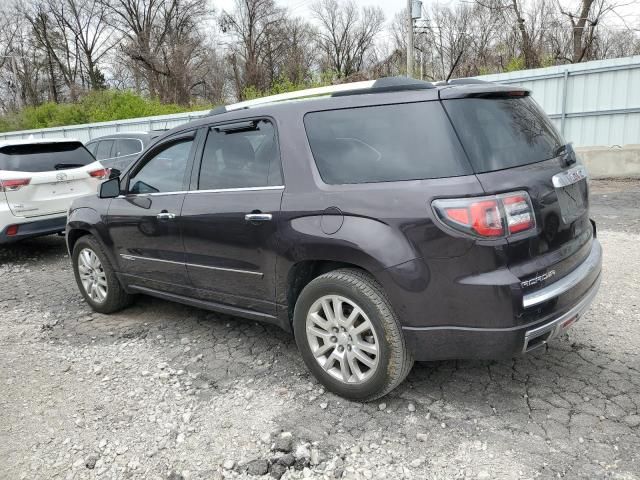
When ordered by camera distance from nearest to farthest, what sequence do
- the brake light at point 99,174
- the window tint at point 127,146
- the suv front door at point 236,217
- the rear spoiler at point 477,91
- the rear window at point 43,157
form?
the rear spoiler at point 477,91
the suv front door at point 236,217
the rear window at point 43,157
the brake light at point 99,174
the window tint at point 127,146

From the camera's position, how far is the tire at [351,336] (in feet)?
8.89

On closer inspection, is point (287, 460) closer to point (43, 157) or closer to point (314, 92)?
point (314, 92)

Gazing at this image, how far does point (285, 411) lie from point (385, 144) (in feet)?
5.30

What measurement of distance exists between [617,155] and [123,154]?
10221 mm

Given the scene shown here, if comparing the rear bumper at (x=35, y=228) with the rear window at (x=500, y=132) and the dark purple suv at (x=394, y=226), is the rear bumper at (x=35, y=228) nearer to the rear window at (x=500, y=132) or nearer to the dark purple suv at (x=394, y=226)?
the dark purple suv at (x=394, y=226)

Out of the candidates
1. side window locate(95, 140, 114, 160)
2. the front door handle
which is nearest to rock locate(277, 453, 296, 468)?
the front door handle

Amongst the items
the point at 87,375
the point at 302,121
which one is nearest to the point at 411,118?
the point at 302,121

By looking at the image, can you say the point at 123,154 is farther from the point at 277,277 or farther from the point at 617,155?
the point at 617,155

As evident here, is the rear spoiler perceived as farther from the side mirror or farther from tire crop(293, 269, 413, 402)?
the side mirror

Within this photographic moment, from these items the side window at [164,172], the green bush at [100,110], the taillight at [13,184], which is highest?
the green bush at [100,110]

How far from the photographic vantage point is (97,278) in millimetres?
4750

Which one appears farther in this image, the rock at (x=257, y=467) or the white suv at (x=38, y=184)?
the white suv at (x=38, y=184)

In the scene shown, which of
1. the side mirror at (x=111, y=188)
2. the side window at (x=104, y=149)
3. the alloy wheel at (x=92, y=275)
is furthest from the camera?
the side window at (x=104, y=149)

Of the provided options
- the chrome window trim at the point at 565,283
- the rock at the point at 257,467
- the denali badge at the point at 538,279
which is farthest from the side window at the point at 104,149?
the denali badge at the point at 538,279
